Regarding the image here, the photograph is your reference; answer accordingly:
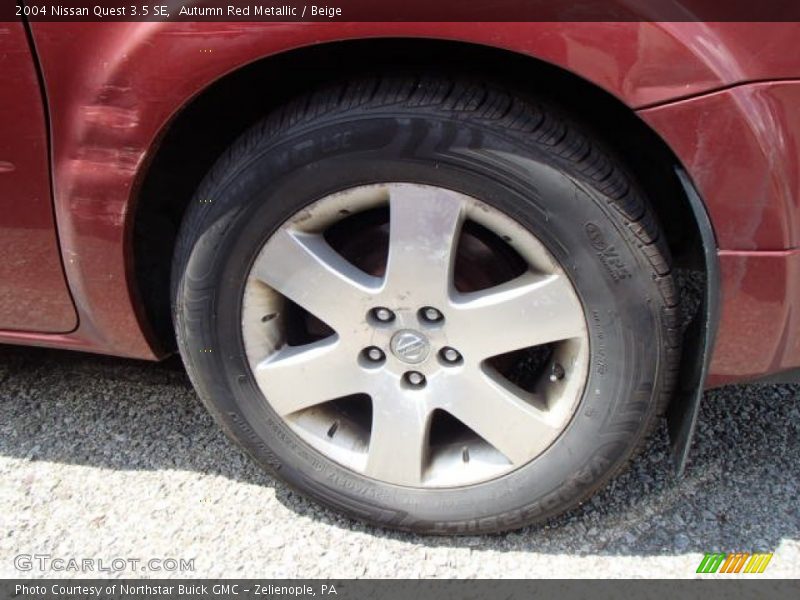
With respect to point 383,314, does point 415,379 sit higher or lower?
lower

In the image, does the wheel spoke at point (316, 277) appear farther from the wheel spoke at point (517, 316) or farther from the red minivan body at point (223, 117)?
the red minivan body at point (223, 117)

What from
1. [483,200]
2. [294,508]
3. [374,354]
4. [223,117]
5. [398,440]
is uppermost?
[483,200]

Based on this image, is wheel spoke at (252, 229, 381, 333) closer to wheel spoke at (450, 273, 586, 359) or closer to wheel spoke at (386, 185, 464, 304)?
wheel spoke at (386, 185, 464, 304)

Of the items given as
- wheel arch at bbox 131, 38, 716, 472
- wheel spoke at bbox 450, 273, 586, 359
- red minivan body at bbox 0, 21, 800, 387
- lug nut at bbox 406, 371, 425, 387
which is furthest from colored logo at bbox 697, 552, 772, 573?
lug nut at bbox 406, 371, 425, 387

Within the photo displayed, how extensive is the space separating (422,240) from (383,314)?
214mm

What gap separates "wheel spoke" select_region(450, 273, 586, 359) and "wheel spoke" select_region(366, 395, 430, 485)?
0.75 ft

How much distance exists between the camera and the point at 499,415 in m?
1.92

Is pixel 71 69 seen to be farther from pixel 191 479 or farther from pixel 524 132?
pixel 191 479

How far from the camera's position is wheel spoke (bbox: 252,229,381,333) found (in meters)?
1.83

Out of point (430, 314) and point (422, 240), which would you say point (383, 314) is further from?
point (422, 240)

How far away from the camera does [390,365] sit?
193 centimetres

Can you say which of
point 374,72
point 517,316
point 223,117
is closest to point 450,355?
point 517,316

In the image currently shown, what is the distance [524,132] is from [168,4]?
760 mm
